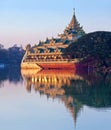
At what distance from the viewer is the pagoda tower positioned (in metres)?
75.4

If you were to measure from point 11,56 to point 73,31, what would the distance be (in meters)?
35.1

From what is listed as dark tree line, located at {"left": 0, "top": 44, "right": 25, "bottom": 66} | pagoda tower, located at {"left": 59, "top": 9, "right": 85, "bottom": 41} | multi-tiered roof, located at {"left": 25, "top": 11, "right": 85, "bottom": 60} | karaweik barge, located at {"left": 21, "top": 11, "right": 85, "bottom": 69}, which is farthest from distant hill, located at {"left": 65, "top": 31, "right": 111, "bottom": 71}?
dark tree line, located at {"left": 0, "top": 44, "right": 25, "bottom": 66}

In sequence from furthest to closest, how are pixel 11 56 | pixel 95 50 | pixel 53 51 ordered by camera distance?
pixel 11 56, pixel 53 51, pixel 95 50

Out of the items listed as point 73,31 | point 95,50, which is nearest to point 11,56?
point 73,31

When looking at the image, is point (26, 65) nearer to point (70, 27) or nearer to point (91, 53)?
point (70, 27)

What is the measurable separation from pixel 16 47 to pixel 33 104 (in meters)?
107

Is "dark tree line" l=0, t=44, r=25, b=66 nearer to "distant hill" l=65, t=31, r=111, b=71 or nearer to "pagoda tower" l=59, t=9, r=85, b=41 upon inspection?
"pagoda tower" l=59, t=9, r=85, b=41

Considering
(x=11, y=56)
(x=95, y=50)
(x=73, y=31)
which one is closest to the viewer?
→ (x=95, y=50)

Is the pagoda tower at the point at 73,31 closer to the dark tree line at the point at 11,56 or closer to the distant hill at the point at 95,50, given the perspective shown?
the distant hill at the point at 95,50

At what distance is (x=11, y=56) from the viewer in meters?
108

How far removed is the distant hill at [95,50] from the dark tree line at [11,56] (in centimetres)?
4362

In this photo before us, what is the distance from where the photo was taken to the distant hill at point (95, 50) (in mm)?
54344

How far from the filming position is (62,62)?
6544 cm

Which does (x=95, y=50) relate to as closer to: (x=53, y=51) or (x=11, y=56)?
(x=53, y=51)
